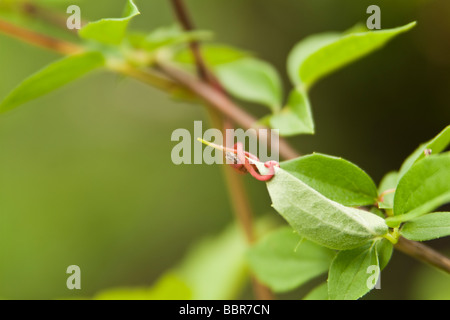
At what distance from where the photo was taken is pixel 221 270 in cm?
65

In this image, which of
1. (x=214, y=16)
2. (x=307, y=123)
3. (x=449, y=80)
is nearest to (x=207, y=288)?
(x=307, y=123)

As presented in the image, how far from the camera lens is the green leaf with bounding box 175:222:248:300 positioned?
2.04 ft

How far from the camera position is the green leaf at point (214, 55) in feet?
1.56

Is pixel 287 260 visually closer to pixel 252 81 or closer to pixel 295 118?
pixel 295 118

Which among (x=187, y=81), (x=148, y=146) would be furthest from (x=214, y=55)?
(x=148, y=146)

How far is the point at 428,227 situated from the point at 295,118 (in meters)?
0.15

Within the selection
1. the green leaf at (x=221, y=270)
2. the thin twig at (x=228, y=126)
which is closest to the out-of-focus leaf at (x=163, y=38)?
the thin twig at (x=228, y=126)

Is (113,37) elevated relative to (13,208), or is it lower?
lower

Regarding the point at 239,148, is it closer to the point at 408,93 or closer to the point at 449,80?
the point at 449,80

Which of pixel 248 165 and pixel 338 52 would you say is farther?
pixel 338 52

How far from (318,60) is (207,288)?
36 cm

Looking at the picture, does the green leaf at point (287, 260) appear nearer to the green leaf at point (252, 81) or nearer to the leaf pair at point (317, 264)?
the leaf pair at point (317, 264)

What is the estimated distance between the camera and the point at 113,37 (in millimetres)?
371

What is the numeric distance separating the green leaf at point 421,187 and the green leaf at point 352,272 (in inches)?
0.9
